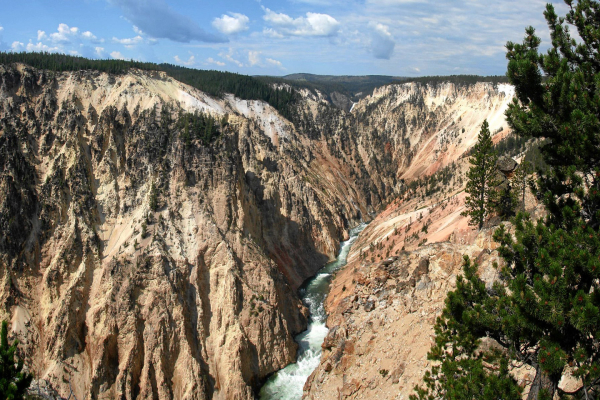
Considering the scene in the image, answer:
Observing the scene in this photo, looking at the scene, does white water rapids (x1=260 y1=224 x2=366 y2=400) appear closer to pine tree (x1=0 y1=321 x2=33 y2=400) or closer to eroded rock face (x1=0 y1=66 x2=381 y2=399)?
eroded rock face (x1=0 y1=66 x2=381 y2=399)

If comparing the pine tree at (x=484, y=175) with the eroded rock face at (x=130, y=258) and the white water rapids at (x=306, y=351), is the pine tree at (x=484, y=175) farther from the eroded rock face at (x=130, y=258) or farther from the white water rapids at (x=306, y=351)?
the eroded rock face at (x=130, y=258)

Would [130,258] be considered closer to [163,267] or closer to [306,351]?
[163,267]

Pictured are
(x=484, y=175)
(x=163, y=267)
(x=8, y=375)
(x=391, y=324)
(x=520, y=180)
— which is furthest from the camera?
(x=163, y=267)

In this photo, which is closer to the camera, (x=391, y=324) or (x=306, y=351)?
(x=391, y=324)

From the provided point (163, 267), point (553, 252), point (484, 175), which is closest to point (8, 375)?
point (553, 252)

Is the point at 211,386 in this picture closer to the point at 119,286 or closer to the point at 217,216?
the point at 119,286

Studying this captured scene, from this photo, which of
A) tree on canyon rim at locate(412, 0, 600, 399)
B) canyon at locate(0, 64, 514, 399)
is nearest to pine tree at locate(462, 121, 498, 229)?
canyon at locate(0, 64, 514, 399)

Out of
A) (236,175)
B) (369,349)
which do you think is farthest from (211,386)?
(236,175)
